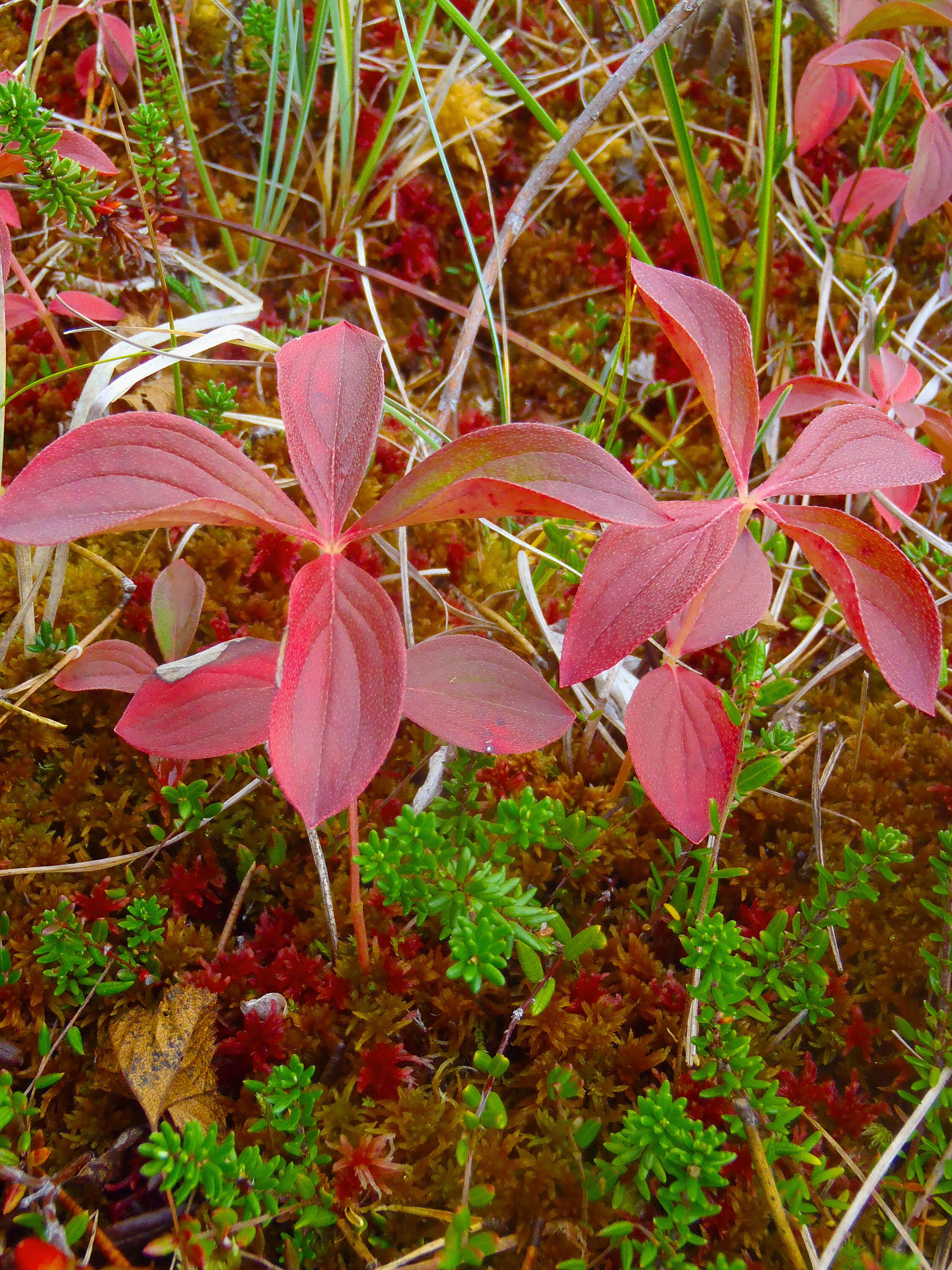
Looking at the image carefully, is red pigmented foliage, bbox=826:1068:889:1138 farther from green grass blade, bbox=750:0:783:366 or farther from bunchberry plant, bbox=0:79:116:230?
bunchberry plant, bbox=0:79:116:230

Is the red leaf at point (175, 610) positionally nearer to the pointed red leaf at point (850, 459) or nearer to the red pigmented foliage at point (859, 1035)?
the pointed red leaf at point (850, 459)

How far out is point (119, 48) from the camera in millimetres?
2502

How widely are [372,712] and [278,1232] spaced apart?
97cm

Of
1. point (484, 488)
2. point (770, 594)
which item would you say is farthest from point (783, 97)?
point (484, 488)

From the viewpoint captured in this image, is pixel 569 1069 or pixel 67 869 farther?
pixel 67 869

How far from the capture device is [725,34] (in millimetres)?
2863

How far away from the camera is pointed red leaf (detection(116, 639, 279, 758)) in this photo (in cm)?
142

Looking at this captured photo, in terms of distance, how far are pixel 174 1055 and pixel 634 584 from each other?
1199mm

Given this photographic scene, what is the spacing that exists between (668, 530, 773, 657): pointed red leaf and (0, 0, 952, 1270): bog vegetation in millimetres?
13

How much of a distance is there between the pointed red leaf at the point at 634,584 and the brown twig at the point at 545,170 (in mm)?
873

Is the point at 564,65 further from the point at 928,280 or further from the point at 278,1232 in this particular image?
the point at 278,1232

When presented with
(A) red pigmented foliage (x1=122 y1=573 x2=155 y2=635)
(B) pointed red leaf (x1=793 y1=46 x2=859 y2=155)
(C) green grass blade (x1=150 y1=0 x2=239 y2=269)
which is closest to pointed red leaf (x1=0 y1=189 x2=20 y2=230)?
(C) green grass blade (x1=150 y1=0 x2=239 y2=269)

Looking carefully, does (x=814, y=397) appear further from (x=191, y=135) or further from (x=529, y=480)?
(x=191, y=135)

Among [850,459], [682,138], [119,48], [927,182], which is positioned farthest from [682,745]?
[119,48]
